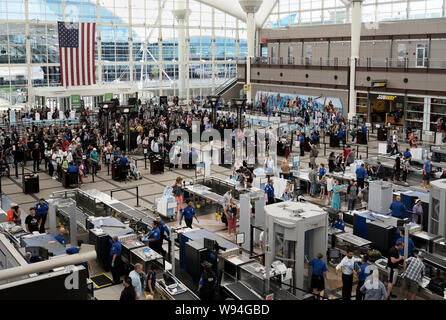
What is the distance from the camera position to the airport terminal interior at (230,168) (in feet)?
37.5

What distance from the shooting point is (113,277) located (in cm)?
1230

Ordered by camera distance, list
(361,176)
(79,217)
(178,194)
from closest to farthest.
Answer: (79,217) < (178,194) < (361,176)

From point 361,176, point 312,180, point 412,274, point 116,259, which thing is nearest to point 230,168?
point 312,180

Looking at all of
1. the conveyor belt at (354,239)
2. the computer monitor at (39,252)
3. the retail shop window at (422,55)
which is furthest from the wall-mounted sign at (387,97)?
the computer monitor at (39,252)

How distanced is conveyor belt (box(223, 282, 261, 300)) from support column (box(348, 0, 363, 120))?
3091 cm

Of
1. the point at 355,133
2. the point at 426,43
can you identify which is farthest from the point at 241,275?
the point at 426,43

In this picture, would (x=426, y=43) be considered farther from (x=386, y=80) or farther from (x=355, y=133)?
(x=355, y=133)

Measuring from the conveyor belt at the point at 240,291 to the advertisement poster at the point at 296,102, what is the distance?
102ft

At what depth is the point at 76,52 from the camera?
3469 cm

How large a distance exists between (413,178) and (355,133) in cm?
985

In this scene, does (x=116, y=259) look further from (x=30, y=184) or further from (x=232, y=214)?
(x=30, y=184)

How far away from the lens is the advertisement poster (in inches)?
1656

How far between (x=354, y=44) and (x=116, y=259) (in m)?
32.0

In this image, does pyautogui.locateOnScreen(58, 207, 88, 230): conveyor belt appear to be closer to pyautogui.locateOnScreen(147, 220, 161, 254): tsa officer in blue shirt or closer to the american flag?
pyautogui.locateOnScreen(147, 220, 161, 254): tsa officer in blue shirt
